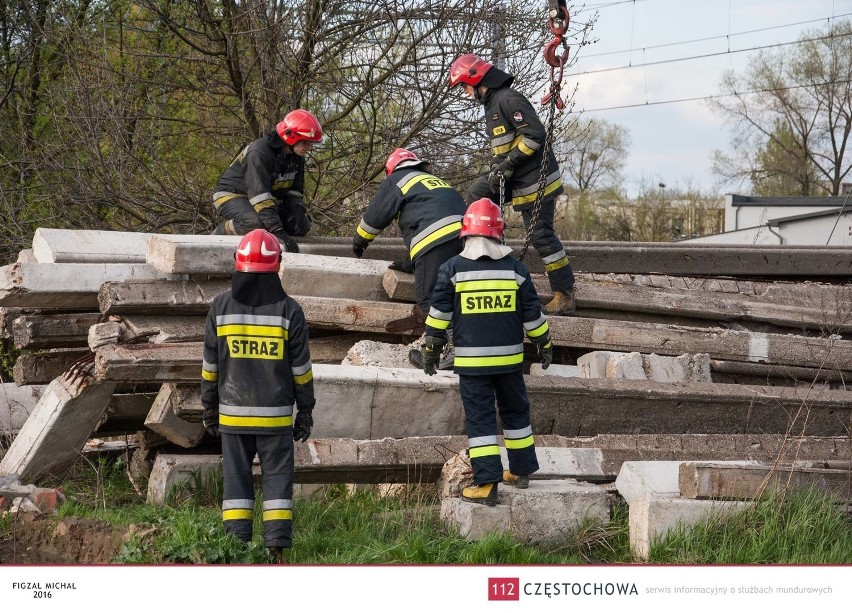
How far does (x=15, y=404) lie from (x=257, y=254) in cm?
440

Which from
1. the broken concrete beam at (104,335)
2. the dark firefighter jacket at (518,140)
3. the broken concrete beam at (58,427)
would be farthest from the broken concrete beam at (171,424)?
the dark firefighter jacket at (518,140)

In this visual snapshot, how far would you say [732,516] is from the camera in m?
5.81

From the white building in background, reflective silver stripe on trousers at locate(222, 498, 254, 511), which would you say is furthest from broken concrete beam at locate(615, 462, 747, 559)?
the white building in background

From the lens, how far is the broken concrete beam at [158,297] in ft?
23.8

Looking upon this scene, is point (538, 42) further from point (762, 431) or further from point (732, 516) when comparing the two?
point (732, 516)

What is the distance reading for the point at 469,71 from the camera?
7.91 metres

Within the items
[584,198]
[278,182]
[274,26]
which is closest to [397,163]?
[278,182]

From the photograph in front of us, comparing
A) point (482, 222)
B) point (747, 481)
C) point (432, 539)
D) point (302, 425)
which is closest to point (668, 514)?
point (747, 481)

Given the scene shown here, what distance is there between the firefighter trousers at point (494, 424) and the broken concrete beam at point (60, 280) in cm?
280

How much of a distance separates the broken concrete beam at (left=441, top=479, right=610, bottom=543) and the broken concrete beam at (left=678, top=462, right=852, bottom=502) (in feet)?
1.91

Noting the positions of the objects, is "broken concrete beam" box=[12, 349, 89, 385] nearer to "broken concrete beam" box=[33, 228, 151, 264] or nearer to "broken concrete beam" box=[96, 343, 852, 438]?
"broken concrete beam" box=[33, 228, 151, 264]

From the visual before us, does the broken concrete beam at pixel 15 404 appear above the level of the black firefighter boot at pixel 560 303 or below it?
below

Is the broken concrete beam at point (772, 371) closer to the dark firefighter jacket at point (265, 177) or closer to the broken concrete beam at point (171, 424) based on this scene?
the dark firefighter jacket at point (265, 177)

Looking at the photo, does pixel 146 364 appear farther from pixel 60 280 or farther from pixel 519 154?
pixel 519 154
